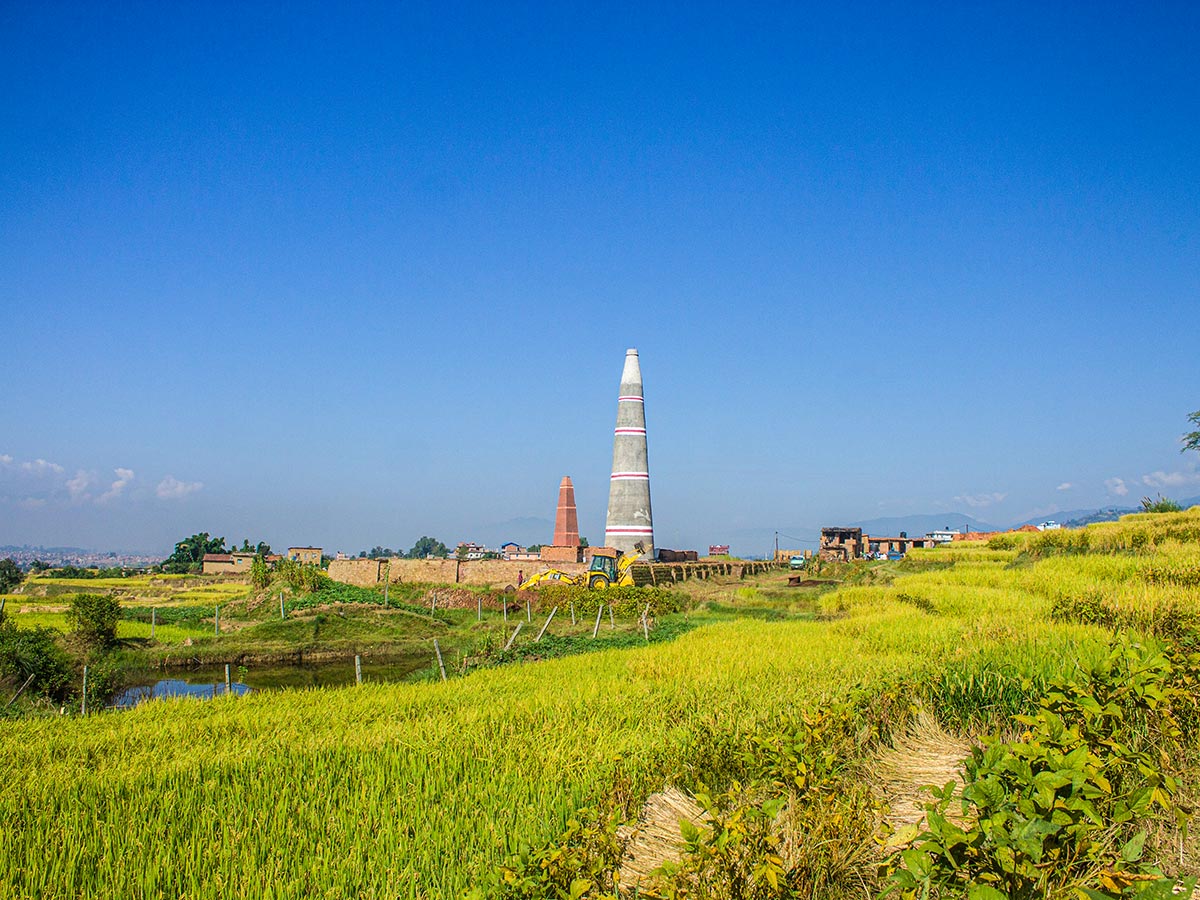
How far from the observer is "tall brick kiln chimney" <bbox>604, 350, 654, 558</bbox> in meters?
36.1

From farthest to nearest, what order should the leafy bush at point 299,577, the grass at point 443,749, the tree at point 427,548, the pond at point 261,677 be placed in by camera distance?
the tree at point 427,548 < the leafy bush at point 299,577 < the pond at point 261,677 < the grass at point 443,749

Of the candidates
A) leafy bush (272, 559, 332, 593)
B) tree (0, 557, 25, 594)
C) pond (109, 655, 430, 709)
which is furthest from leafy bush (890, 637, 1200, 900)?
tree (0, 557, 25, 594)

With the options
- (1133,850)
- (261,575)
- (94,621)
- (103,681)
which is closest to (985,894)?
(1133,850)

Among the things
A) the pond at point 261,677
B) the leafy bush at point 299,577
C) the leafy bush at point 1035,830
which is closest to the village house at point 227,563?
the leafy bush at point 299,577

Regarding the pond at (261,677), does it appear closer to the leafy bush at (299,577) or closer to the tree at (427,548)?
the leafy bush at (299,577)

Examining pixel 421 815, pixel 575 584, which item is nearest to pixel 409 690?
pixel 421 815

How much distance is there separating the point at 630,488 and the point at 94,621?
69.3ft

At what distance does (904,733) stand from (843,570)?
32861mm

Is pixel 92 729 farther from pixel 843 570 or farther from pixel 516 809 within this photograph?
pixel 843 570

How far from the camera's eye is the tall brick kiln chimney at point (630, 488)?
118 feet

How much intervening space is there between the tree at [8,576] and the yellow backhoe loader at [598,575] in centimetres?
3108

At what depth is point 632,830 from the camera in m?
4.67

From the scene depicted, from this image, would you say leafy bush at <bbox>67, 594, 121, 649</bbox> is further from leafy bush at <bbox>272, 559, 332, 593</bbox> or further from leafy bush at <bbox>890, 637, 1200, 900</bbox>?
leafy bush at <bbox>890, 637, 1200, 900</bbox>

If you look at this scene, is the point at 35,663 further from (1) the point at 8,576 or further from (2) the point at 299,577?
(1) the point at 8,576
